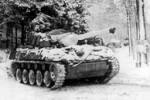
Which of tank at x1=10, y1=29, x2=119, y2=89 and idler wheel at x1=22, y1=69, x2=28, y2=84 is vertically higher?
tank at x1=10, y1=29, x2=119, y2=89

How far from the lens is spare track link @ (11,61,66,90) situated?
38.2 ft

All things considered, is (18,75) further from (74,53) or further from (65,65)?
(74,53)

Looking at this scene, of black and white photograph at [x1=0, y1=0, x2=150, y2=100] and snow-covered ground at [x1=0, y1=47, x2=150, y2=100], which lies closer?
snow-covered ground at [x1=0, y1=47, x2=150, y2=100]

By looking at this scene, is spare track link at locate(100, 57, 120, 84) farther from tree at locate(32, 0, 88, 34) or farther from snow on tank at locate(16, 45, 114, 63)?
tree at locate(32, 0, 88, 34)

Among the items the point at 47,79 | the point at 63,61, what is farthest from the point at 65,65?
the point at 47,79

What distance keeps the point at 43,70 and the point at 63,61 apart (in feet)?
4.61

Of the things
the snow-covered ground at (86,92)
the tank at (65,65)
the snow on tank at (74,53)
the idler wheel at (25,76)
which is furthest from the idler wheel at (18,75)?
the snow on tank at (74,53)

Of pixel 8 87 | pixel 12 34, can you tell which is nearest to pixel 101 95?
pixel 8 87

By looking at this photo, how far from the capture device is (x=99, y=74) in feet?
42.8

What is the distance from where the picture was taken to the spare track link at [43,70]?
11648 mm

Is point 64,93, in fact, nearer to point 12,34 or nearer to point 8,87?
point 8,87

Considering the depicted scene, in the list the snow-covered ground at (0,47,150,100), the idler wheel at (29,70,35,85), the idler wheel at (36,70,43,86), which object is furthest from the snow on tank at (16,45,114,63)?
the snow-covered ground at (0,47,150,100)

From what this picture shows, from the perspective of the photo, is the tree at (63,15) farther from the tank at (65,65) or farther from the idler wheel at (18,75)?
the tank at (65,65)

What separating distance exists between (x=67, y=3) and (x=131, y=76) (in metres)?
9.27
